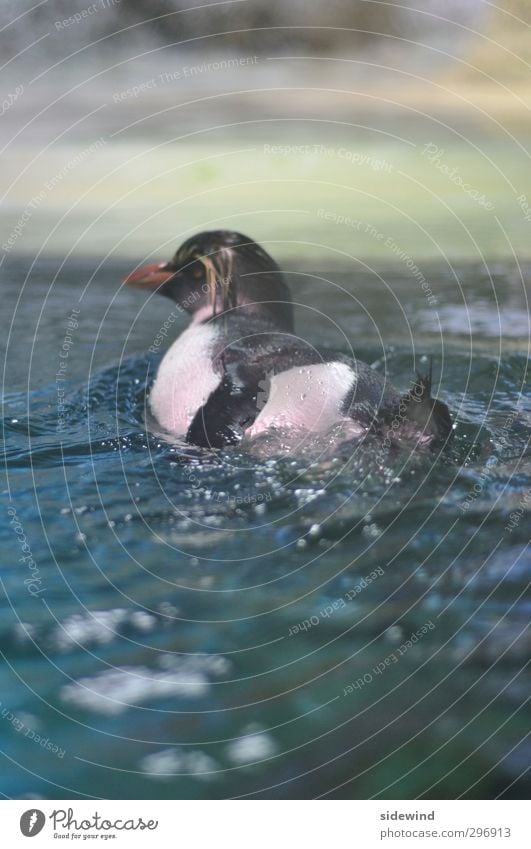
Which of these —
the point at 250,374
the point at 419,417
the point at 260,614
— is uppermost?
the point at 250,374

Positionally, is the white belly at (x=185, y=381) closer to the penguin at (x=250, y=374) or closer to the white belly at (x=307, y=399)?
the penguin at (x=250, y=374)

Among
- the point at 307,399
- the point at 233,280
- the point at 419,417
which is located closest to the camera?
the point at 419,417

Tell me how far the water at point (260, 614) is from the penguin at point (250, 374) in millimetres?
88

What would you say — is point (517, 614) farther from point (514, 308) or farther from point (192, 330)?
point (514, 308)

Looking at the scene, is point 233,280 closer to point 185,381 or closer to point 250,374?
Result: point 185,381

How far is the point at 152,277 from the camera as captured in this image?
3.93m

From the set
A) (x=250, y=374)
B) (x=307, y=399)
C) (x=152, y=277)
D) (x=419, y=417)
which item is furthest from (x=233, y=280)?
(x=419, y=417)

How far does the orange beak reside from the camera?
3910 mm

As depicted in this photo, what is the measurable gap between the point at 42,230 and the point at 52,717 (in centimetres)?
502

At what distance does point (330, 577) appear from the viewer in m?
2.51

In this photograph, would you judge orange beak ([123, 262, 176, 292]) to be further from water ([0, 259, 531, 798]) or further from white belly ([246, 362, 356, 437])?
white belly ([246, 362, 356, 437])

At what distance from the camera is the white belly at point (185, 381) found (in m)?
3.30

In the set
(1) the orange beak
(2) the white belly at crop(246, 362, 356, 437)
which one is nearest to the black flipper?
(2) the white belly at crop(246, 362, 356, 437)

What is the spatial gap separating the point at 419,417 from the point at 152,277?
4.90ft
